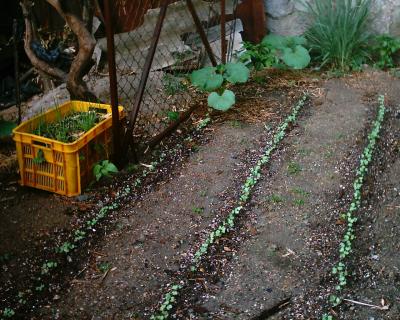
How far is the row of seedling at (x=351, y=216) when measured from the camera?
8.51 feet

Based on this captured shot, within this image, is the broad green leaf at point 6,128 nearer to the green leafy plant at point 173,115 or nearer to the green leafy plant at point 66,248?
the green leafy plant at point 66,248

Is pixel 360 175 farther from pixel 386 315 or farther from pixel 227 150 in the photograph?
pixel 386 315

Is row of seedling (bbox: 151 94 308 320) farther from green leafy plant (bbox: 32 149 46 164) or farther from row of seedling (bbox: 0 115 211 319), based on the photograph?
green leafy plant (bbox: 32 149 46 164)

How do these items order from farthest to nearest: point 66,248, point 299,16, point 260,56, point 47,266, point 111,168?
point 299,16
point 260,56
point 111,168
point 66,248
point 47,266

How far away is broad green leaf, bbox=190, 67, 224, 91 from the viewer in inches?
159

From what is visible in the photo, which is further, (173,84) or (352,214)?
(173,84)

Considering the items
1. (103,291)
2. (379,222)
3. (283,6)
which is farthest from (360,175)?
(283,6)

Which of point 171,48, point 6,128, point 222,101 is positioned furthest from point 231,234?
point 171,48

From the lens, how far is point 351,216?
307 cm

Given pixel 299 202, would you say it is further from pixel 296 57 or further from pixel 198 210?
pixel 296 57

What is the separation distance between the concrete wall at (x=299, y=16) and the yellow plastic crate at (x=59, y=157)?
8.23 feet

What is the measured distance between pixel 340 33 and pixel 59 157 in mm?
2881

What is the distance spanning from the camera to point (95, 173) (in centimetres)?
330

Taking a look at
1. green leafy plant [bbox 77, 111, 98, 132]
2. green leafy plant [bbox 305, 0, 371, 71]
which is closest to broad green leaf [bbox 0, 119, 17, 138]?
green leafy plant [bbox 77, 111, 98, 132]
